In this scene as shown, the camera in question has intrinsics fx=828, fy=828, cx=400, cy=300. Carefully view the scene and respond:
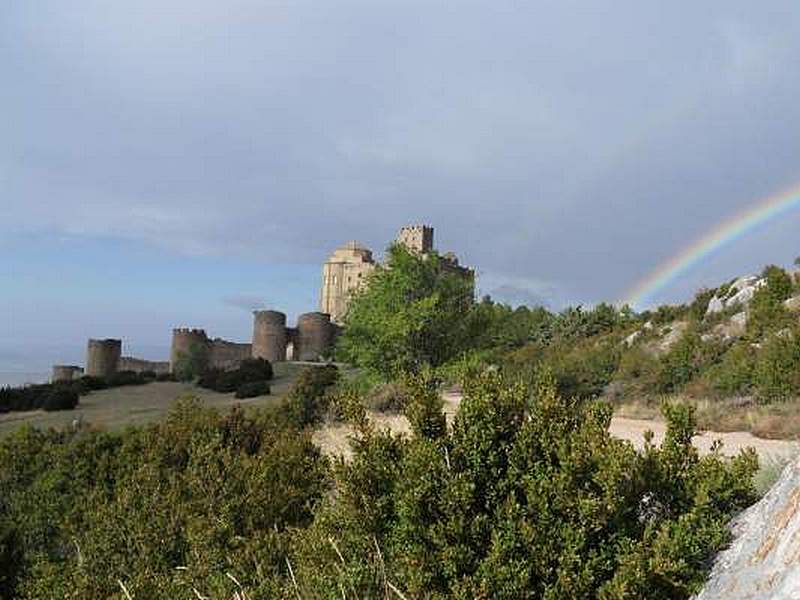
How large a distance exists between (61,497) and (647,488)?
967cm

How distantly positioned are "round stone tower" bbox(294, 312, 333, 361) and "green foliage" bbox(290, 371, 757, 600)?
59471 mm

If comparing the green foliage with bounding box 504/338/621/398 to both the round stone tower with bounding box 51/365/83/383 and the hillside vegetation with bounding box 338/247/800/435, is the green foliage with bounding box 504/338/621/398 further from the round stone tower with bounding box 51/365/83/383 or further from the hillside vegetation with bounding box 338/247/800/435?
the round stone tower with bounding box 51/365/83/383

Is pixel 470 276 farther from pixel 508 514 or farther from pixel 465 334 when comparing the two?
pixel 508 514

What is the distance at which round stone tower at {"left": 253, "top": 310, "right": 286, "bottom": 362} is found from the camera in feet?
211

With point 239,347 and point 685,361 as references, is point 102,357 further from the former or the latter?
point 685,361

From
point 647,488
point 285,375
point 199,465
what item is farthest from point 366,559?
point 285,375

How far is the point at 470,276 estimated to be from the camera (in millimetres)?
31953

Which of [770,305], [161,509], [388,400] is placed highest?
[770,305]

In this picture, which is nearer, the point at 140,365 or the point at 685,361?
the point at 685,361

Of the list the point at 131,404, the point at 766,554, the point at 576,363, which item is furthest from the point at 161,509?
the point at 131,404

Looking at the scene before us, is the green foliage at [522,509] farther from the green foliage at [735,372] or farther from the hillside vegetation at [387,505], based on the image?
the green foliage at [735,372]

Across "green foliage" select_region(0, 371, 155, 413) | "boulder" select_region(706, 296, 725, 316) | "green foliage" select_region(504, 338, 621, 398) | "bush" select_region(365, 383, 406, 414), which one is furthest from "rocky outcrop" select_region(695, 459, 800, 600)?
"green foliage" select_region(0, 371, 155, 413)

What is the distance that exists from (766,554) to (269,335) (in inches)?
2418

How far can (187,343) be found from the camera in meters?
60.0
